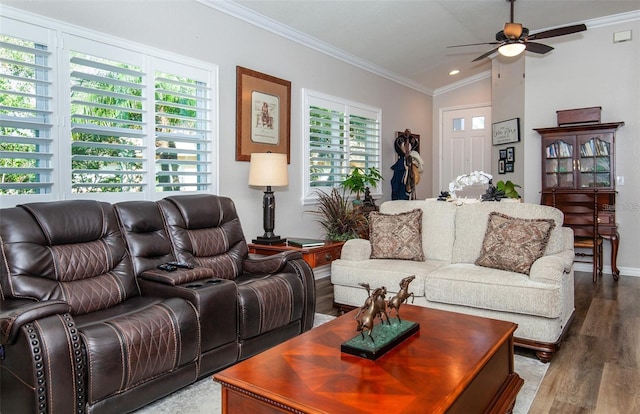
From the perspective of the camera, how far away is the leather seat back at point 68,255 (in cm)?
→ 229

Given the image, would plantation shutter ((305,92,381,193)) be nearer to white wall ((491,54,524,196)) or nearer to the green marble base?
white wall ((491,54,524,196))

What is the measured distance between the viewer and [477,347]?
1.95 m

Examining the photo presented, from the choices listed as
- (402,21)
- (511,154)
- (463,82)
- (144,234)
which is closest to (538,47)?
(402,21)

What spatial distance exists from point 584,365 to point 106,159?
11.8 feet

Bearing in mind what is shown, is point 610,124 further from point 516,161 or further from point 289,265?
point 289,265

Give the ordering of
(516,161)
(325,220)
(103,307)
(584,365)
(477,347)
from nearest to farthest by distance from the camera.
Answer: (477,347) < (103,307) < (584,365) < (325,220) < (516,161)

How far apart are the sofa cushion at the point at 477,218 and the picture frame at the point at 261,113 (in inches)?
81.0

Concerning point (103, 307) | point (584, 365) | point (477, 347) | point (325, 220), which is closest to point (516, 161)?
point (325, 220)

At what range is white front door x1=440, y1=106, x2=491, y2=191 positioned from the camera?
7980 millimetres

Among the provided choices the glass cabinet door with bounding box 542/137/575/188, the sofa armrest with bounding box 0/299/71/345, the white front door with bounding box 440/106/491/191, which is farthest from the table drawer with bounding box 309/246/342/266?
the white front door with bounding box 440/106/491/191

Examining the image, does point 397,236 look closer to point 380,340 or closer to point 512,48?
point 380,340

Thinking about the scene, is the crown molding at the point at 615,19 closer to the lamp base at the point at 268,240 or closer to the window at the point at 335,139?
the window at the point at 335,139

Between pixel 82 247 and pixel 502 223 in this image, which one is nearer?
pixel 82 247

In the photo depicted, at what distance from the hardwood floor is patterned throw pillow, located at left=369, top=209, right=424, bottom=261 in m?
0.74
